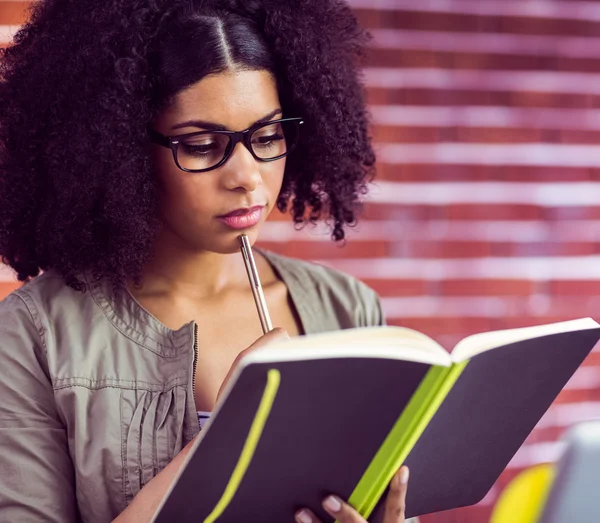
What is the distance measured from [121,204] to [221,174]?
0.16 metres

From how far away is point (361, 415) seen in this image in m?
0.83

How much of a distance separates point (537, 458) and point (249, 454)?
4.96ft

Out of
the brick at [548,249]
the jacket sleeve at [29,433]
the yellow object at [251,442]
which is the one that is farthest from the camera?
the brick at [548,249]

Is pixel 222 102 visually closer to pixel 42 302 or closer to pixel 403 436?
pixel 42 302

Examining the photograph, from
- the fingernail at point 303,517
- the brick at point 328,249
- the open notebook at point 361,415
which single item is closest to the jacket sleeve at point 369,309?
the brick at point 328,249

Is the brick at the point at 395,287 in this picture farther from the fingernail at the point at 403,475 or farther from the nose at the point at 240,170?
the fingernail at the point at 403,475

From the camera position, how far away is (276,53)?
1258 millimetres

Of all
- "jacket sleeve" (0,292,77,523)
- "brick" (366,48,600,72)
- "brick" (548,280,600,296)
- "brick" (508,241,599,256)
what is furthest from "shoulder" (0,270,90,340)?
"brick" (548,280,600,296)

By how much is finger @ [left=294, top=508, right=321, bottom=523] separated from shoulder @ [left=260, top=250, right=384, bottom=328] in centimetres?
56

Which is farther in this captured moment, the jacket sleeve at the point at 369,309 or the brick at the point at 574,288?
the brick at the point at 574,288

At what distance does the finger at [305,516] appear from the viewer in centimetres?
92

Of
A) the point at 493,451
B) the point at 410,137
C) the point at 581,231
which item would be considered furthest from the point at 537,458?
the point at 493,451

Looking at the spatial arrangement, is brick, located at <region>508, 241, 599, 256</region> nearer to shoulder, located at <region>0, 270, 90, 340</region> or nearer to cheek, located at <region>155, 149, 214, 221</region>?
cheek, located at <region>155, 149, 214, 221</region>

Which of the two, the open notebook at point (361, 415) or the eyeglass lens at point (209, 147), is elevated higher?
the eyeglass lens at point (209, 147)
